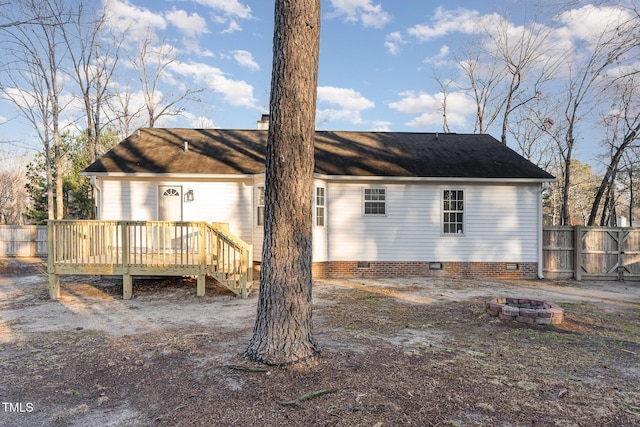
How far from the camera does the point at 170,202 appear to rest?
10703 mm

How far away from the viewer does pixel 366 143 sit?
13.1 metres

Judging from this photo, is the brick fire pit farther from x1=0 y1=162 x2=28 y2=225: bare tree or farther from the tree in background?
x1=0 y1=162 x2=28 y2=225: bare tree

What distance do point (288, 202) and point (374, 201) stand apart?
294 inches

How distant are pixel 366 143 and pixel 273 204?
9.87m

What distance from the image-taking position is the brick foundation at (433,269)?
11.0 m

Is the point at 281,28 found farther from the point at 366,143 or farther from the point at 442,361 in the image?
the point at 366,143

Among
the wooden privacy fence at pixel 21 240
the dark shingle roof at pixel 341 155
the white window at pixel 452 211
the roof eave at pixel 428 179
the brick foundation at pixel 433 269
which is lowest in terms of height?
the brick foundation at pixel 433 269

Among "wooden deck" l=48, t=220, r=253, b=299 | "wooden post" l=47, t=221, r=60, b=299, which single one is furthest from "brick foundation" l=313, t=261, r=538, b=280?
"wooden post" l=47, t=221, r=60, b=299

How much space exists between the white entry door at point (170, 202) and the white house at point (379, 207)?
3 cm

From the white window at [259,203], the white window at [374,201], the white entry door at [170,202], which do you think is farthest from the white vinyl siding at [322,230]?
the white entry door at [170,202]

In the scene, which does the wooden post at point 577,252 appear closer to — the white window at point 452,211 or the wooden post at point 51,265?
the white window at point 452,211

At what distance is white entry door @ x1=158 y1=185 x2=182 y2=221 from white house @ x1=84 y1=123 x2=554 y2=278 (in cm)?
3

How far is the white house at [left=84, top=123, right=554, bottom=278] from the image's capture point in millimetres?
10594

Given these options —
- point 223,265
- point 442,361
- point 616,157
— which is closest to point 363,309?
point 442,361
